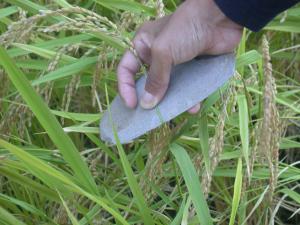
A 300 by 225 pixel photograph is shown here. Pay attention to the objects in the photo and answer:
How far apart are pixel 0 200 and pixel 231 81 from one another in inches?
19.6

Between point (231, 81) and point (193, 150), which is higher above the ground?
point (231, 81)

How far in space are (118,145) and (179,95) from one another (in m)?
0.16

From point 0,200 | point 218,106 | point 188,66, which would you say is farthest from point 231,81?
point 0,200

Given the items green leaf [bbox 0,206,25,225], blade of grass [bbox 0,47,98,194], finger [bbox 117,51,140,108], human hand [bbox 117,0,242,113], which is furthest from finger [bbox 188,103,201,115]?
green leaf [bbox 0,206,25,225]

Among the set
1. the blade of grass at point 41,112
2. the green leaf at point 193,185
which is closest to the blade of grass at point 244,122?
the green leaf at point 193,185

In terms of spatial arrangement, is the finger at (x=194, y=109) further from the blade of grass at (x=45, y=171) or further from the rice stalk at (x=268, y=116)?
the blade of grass at (x=45, y=171)

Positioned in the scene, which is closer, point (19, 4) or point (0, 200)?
point (0, 200)

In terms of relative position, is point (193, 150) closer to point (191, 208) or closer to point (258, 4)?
point (191, 208)

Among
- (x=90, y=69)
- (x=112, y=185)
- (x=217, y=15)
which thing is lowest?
(x=112, y=185)

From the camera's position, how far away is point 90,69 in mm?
1356

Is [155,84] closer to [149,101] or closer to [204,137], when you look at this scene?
[149,101]

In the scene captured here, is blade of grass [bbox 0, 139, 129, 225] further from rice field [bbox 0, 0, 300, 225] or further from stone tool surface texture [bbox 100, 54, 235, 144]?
stone tool surface texture [bbox 100, 54, 235, 144]

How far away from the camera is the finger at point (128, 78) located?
1193 millimetres

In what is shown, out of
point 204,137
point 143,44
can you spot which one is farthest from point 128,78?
point 204,137
